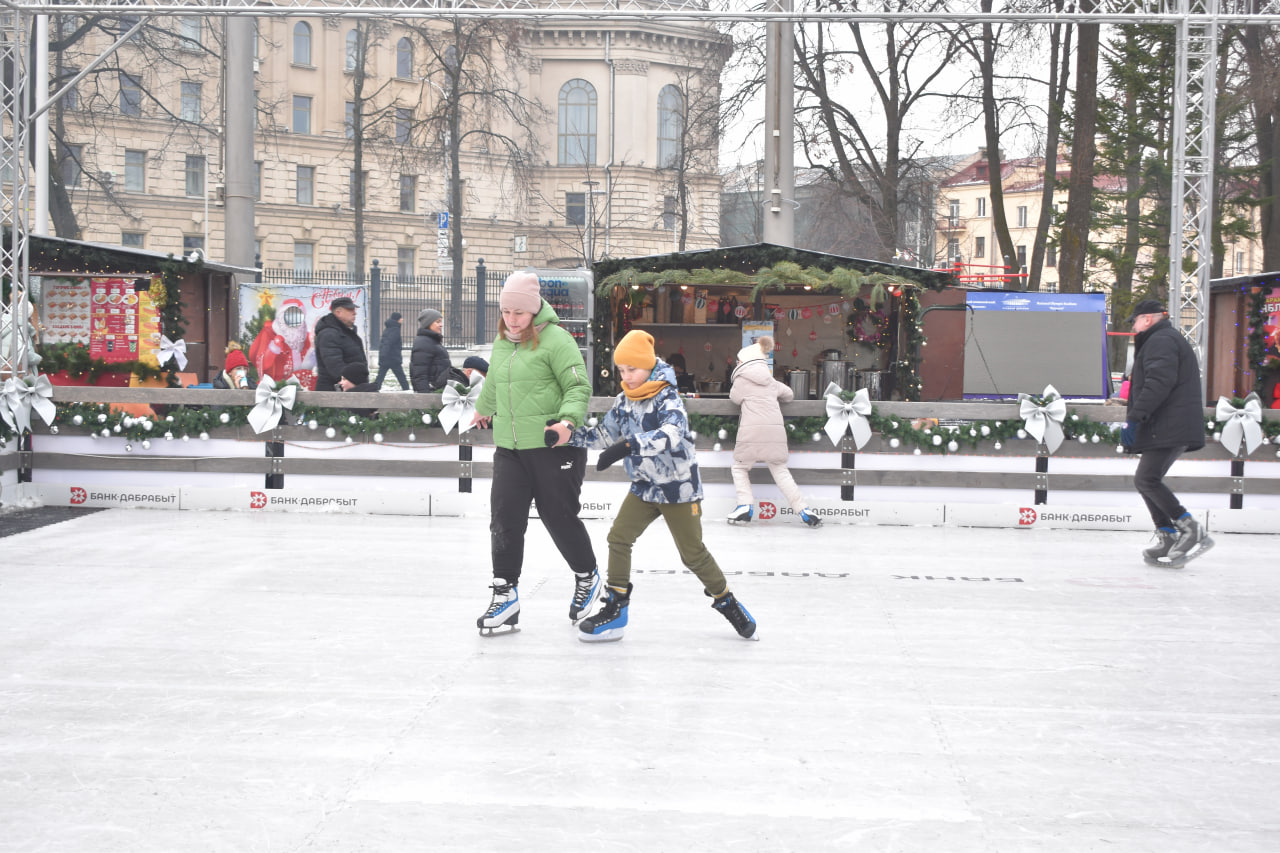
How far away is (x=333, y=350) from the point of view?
495 inches

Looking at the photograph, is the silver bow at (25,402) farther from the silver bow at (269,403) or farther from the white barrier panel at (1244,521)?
the white barrier panel at (1244,521)

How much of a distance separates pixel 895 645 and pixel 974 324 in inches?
515

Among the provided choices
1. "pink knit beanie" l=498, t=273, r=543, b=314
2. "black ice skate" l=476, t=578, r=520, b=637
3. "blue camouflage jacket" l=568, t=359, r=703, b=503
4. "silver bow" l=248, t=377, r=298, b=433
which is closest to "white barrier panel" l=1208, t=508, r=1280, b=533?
"blue camouflage jacket" l=568, t=359, r=703, b=503

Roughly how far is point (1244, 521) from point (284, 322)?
1196 centimetres

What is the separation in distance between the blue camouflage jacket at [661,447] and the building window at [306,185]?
51.6 meters

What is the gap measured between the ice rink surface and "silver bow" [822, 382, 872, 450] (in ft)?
A: 8.35

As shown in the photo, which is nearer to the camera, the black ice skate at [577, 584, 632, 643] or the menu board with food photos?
the black ice skate at [577, 584, 632, 643]

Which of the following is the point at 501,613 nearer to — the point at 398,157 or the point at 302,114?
the point at 398,157

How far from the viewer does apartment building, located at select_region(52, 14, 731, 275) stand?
50.0 m

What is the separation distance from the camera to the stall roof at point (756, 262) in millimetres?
16109

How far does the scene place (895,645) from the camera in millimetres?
6918

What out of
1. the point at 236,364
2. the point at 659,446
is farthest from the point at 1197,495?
the point at 236,364

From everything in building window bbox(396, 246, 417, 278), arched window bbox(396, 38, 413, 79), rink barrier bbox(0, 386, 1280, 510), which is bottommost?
rink barrier bbox(0, 386, 1280, 510)

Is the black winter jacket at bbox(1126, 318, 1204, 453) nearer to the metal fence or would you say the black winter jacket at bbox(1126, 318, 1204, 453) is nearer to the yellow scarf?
the yellow scarf
